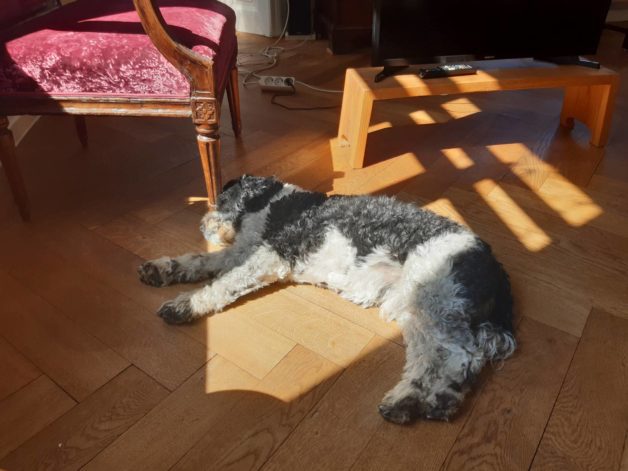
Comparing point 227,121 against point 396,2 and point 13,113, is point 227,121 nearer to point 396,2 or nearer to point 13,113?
point 396,2

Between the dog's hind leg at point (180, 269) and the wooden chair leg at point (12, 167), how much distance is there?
1.66ft

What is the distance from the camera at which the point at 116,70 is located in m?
1.31

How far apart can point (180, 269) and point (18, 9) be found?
3.43 ft

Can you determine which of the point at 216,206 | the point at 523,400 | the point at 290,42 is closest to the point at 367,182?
the point at 216,206

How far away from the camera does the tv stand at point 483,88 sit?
1.90m

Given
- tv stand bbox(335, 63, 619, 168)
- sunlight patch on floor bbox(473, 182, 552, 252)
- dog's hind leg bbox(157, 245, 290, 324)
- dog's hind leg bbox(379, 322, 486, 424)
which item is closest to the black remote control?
tv stand bbox(335, 63, 619, 168)

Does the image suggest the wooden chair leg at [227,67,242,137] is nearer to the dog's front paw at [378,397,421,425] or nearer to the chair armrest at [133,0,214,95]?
the chair armrest at [133,0,214,95]

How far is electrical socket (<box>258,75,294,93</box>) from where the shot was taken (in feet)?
8.59

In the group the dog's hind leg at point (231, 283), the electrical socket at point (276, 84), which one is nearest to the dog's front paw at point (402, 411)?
the dog's hind leg at point (231, 283)

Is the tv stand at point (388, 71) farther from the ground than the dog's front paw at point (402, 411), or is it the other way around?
the tv stand at point (388, 71)

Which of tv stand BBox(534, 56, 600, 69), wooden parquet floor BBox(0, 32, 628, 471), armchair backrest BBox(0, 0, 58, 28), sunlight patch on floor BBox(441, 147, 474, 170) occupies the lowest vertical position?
wooden parquet floor BBox(0, 32, 628, 471)

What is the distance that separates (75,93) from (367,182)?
3.33 feet

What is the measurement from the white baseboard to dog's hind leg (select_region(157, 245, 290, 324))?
1.32 meters

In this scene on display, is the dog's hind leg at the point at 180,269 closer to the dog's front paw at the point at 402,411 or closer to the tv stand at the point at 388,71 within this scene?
the dog's front paw at the point at 402,411
